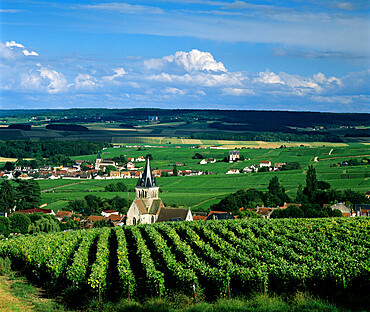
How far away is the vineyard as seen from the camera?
23.2 m

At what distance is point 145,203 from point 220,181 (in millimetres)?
52105

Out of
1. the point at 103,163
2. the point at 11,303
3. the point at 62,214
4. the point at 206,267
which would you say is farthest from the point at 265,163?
the point at 11,303

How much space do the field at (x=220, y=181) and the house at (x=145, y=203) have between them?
18.1 metres

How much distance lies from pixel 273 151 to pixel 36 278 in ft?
482

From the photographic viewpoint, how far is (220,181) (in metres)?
111

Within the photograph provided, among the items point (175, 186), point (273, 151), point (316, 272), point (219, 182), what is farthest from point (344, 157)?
point (316, 272)

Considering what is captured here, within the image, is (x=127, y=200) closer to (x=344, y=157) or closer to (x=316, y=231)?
(x=316, y=231)

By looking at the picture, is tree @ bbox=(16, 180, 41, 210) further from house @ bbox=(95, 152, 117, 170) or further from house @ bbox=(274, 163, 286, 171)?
house @ bbox=(274, 163, 286, 171)

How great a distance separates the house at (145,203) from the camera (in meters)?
58.9

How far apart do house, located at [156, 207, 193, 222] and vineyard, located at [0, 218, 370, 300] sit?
63.6ft

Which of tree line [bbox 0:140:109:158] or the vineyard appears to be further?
tree line [bbox 0:140:109:158]

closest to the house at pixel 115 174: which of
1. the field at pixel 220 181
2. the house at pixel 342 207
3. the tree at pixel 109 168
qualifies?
the tree at pixel 109 168

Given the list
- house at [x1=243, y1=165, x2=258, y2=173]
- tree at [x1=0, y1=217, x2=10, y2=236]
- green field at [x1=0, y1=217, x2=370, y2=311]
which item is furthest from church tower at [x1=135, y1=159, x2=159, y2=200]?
house at [x1=243, y1=165, x2=258, y2=173]

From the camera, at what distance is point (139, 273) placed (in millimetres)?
26094
